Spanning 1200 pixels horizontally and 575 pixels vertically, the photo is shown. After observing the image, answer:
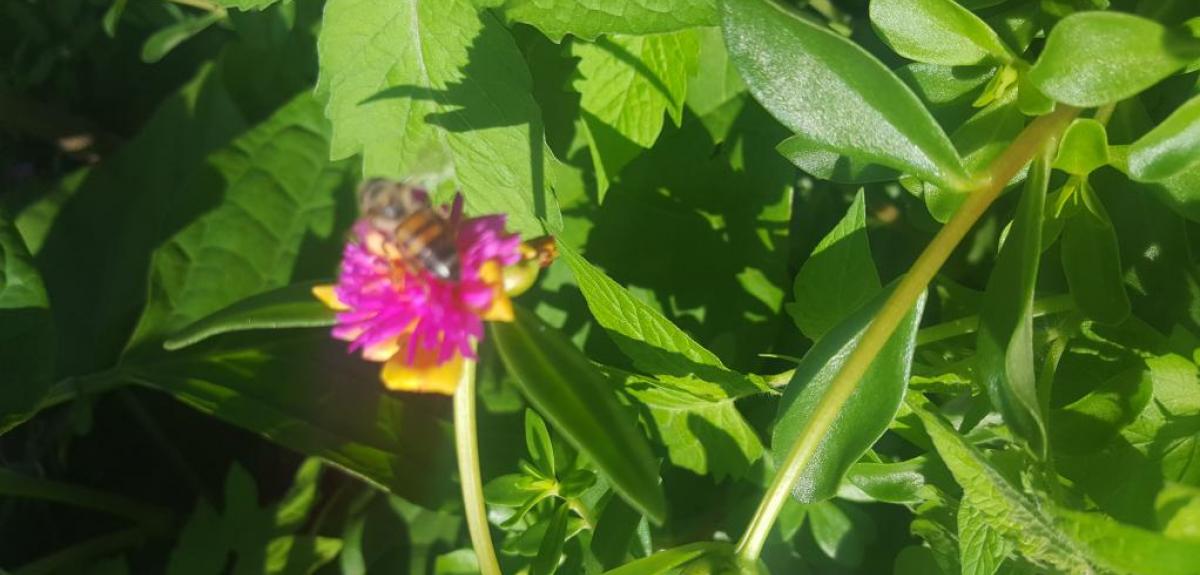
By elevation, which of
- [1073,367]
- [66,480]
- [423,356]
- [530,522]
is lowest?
[66,480]

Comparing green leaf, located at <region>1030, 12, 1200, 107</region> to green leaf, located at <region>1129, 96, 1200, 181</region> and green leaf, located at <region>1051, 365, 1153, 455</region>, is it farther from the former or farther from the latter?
green leaf, located at <region>1051, 365, 1153, 455</region>

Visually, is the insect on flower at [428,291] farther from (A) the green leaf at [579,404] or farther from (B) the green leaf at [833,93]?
(B) the green leaf at [833,93]

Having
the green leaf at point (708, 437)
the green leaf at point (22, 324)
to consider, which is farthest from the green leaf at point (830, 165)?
the green leaf at point (22, 324)

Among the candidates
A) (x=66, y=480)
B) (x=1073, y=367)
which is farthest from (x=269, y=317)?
(x=66, y=480)

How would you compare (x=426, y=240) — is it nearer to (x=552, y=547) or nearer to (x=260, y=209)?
(x=552, y=547)

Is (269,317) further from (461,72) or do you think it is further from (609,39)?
(609,39)

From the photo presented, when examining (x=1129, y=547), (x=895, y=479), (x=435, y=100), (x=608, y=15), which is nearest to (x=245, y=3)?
(x=435, y=100)

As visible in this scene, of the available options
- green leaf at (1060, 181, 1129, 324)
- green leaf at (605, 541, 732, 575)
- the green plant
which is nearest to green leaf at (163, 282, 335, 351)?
the green plant
